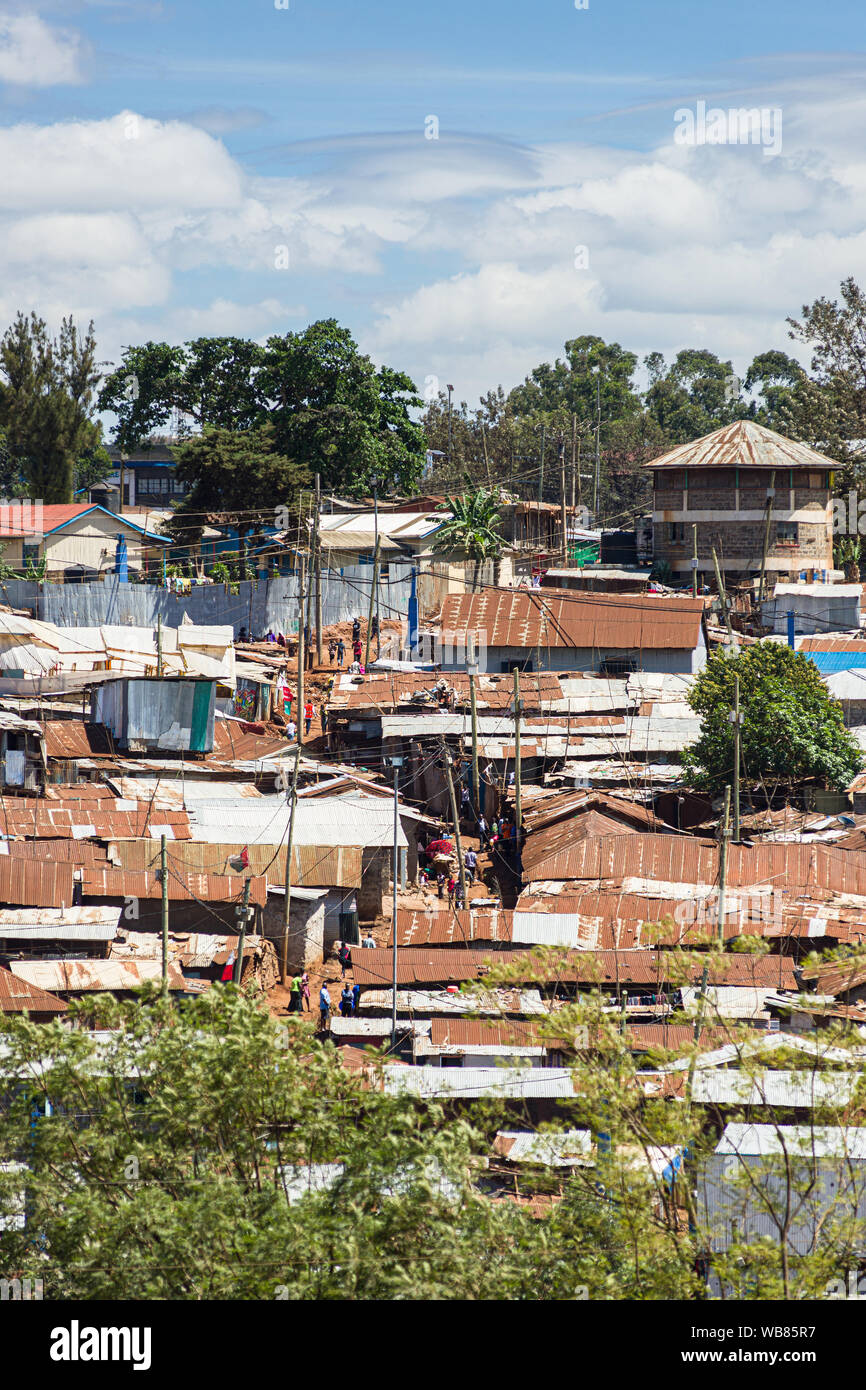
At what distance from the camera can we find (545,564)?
5200cm

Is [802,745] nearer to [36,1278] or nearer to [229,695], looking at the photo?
[229,695]

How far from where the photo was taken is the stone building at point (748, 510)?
47.2 metres

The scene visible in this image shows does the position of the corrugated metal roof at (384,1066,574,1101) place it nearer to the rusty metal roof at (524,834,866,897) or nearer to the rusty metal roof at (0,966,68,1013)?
the rusty metal roof at (0,966,68,1013)

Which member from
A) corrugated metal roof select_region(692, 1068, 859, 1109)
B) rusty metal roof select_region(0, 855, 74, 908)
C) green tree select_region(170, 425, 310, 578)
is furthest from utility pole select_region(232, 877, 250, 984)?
green tree select_region(170, 425, 310, 578)

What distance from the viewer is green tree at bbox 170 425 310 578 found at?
49062 mm

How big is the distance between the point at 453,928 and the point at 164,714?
11575 millimetres

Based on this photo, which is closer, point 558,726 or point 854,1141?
point 854,1141

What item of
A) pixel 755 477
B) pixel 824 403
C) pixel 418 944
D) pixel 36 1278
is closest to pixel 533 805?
pixel 418 944

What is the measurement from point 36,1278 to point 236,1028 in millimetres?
2170

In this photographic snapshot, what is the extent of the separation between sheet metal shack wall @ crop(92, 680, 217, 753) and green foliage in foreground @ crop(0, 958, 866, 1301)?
765 inches

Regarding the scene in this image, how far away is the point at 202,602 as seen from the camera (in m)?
41.5

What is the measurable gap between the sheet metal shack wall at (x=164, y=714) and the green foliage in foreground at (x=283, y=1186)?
19.4 m

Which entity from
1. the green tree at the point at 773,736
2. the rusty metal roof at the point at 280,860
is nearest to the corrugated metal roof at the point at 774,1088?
the rusty metal roof at the point at 280,860

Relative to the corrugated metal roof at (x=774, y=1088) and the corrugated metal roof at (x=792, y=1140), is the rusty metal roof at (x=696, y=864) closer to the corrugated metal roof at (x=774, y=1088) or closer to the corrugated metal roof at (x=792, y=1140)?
the corrugated metal roof at (x=774, y=1088)
